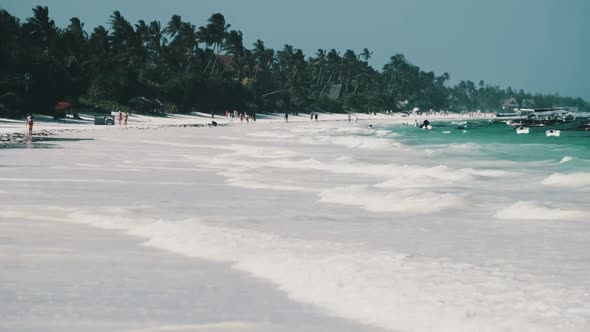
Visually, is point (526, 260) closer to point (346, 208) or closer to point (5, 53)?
point (346, 208)

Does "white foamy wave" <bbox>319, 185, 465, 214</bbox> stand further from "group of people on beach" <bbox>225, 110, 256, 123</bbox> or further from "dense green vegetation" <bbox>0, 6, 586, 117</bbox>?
"group of people on beach" <bbox>225, 110, 256, 123</bbox>

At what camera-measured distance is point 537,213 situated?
1423 centimetres

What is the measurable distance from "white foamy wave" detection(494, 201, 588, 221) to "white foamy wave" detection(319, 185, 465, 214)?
1196 millimetres

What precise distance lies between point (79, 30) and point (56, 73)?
38.8m

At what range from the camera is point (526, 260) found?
9.84m

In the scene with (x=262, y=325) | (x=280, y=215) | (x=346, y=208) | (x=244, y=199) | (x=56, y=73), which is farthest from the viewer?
(x=56, y=73)

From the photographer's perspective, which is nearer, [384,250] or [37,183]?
[384,250]

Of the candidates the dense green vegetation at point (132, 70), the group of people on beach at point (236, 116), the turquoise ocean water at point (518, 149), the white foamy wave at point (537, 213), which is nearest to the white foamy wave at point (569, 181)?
the turquoise ocean water at point (518, 149)

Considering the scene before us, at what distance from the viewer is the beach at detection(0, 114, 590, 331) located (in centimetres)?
711

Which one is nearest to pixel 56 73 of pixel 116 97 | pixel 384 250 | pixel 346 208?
pixel 116 97

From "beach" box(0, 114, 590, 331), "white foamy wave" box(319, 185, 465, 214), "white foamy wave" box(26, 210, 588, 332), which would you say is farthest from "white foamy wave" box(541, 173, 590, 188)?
"white foamy wave" box(26, 210, 588, 332)

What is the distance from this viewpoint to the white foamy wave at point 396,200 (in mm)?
14867

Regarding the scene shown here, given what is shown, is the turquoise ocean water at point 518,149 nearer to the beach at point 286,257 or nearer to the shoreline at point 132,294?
the beach at point 286,257

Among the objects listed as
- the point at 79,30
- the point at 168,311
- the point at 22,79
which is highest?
the point at 79,30
